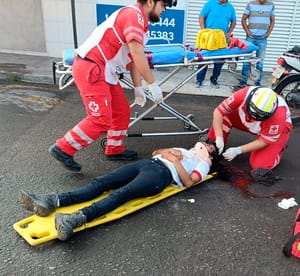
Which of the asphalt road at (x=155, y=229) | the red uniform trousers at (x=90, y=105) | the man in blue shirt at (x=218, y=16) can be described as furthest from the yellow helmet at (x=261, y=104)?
the man in blue shirt at (x=218, y=16)

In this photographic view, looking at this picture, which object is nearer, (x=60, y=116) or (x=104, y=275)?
(x=104, y=275)

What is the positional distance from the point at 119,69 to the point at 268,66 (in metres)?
5.19

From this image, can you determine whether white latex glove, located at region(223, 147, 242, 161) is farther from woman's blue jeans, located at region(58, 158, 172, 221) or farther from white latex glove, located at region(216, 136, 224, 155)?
woman's blue jeans, located at region(58, 158, 172, 221)

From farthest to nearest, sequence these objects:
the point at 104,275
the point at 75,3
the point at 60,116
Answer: the point at 75,3, the point at 60,116, the point at 104,275

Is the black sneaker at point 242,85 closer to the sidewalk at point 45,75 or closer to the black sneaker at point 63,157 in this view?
the sidewalk at point 45,75

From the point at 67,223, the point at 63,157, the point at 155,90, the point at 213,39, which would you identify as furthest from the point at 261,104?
the point at 67,223

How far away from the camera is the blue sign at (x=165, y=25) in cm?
720

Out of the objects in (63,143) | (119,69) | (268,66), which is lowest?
(268,66)

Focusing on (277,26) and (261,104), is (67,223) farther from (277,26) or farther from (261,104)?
(277,26)

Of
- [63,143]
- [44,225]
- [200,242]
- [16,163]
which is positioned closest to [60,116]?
[16,163]

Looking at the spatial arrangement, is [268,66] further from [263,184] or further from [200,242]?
[200,242]

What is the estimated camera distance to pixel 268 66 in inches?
307

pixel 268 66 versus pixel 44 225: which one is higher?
pixel 44 225

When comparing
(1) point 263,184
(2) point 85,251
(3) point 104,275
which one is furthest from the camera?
(1) point 263,184
